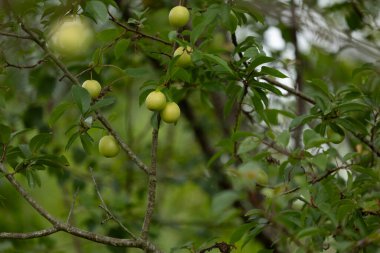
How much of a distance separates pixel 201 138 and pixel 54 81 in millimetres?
980

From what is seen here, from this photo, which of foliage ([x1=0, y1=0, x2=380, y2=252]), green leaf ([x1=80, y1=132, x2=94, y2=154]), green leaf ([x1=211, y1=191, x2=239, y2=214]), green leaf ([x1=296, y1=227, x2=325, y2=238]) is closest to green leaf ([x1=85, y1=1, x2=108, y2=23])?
foliage ([x1=0, y1=0, x2=380, y2=252])

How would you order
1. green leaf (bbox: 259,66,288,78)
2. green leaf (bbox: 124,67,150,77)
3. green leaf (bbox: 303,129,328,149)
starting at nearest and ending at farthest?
green leaf (bbox: 303,129,328,149), green leaf (bbox: 259,66,288,78), green leaf (bbox: 124,67,150,77)

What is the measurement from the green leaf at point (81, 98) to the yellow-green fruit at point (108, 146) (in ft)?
0.44

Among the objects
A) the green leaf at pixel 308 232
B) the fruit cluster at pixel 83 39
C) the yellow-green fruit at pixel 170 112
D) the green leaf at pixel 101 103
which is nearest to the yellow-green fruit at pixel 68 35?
the fruit cluster at pixel 83 39

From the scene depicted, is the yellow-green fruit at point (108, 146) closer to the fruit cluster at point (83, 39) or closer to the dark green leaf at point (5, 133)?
the fruit cluster at point (83, 39)

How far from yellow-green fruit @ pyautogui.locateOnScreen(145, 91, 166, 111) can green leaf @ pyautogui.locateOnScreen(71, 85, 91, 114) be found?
A: 151 mm

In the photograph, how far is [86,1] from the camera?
1.59m

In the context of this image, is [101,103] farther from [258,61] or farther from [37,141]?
[258,61]

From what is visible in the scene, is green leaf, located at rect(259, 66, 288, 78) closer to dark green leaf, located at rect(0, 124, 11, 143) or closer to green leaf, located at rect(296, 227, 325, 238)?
green leaf, located at rect(296, 227, 325, 238)

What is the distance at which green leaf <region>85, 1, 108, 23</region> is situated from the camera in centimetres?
155

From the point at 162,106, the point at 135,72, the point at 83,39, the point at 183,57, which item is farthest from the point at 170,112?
the point at 83,39

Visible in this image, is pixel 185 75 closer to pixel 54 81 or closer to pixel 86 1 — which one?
pixel 86 1

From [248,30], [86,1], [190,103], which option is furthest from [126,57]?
[86,1]

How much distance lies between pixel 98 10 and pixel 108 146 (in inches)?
14.2
